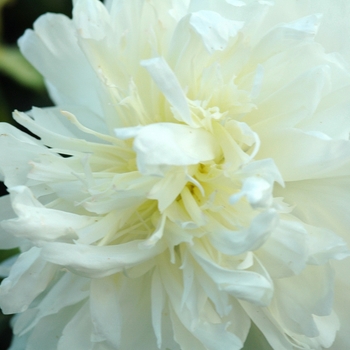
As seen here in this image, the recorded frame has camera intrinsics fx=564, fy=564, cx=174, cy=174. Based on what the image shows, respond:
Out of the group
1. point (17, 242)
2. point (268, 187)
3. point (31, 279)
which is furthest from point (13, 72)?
point (268, 187)

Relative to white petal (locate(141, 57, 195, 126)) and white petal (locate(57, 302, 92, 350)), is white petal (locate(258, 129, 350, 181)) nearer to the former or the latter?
white petal (locate(141, 57, 195, 126))

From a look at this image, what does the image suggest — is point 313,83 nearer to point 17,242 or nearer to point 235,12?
point 235,12

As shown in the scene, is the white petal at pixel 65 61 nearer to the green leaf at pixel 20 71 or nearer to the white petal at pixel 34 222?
the white petal at pixel 34 222

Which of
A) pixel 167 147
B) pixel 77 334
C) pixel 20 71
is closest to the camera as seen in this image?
pixel 167 147

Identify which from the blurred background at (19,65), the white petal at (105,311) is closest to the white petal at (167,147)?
the white petal at (105,311)

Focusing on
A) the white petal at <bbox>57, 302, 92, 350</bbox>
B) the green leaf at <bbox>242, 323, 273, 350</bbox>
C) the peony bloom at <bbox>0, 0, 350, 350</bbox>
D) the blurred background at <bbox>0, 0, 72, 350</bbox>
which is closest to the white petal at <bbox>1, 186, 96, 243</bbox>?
the peony bloom at <bbox>0, 0, 350, 350</bbox>

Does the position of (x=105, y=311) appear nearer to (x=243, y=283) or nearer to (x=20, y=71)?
(x=243, y=283)

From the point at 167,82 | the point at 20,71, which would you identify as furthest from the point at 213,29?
the point at 20,71
